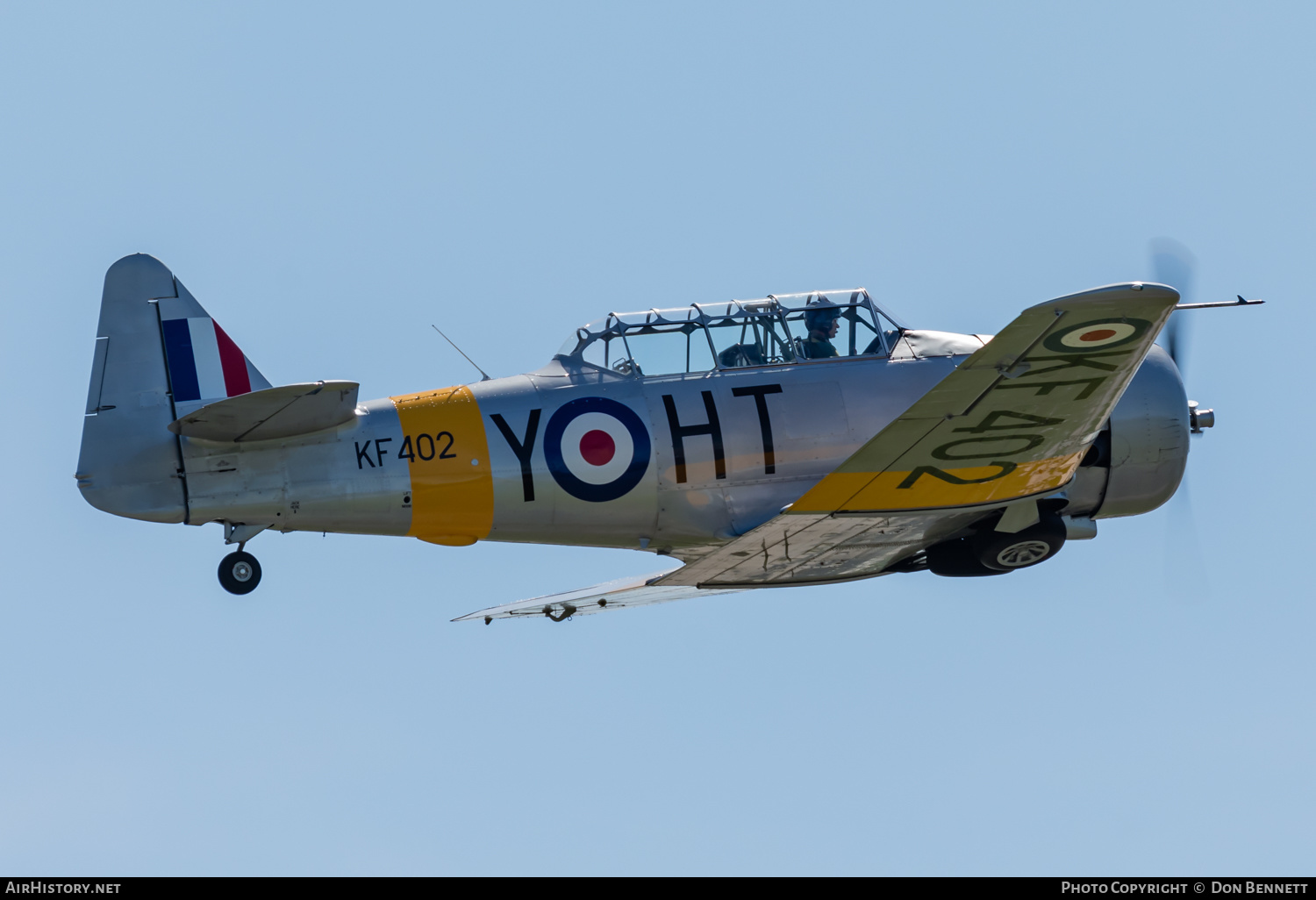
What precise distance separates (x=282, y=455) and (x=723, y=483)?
11.1ft

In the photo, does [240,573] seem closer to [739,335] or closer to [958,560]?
[739,335]

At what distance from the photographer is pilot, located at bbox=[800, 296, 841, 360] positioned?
13617 millimetres

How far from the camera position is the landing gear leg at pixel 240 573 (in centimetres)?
1216

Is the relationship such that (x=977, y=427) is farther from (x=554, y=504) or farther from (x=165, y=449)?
(x=165, y=449)

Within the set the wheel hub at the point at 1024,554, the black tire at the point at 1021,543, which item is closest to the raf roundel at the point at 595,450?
the black tire at the point at 1021,543

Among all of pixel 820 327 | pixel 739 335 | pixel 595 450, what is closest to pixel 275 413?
pixel 595 450

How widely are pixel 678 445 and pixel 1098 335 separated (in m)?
3.66

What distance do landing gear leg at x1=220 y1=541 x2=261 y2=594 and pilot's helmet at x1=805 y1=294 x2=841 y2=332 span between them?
15.6 feet

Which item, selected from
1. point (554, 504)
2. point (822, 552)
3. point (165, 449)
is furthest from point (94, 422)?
point (822, 552)

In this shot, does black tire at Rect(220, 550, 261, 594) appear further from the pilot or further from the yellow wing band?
the pilot

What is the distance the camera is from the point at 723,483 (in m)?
13.2

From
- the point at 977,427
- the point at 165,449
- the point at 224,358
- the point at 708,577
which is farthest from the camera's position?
the point at 708,577

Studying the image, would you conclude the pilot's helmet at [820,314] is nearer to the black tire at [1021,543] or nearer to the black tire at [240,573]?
the black tire at [1021,543]

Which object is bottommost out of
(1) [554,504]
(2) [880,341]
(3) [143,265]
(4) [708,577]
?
(4) [708,577]
